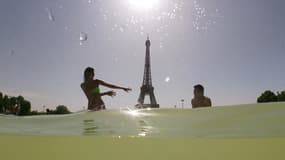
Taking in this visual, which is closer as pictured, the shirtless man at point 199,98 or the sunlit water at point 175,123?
the sunlit water at point 175,123

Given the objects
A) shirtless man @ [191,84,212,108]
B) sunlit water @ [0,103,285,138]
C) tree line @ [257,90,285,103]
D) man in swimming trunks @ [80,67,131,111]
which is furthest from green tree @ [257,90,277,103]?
sunlit water @ [0,103,285,138]

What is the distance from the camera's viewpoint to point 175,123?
3113 mm

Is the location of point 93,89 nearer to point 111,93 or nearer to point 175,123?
point 111,93

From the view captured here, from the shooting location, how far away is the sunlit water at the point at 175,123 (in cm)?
238

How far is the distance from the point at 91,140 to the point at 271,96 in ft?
183

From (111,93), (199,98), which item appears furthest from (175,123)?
(199,98)

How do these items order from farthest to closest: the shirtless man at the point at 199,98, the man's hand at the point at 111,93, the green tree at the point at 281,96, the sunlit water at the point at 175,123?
the green tree at the point at 281,96 → the shirtless man at the point at 199,98 → the man's hand at the point at 111,93 → the sunlit water at the point at 175,123

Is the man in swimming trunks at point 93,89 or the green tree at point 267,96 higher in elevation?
the green tree at point 267,96

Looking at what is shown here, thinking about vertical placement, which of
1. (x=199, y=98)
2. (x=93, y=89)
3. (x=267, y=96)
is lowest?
(x=199, y=98)

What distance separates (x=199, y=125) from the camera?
9.47 ft

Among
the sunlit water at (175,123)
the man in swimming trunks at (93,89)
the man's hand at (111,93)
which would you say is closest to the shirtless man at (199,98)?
the man in swimming trunks at (93,89)

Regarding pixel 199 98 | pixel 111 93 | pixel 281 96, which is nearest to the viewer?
pixel 111 93

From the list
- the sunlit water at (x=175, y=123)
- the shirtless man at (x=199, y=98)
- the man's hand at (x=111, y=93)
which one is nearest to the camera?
the sunlit water at (x=175, y=123)

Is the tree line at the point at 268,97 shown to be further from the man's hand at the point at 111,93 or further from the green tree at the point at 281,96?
the man's hand at the point at 111,93
